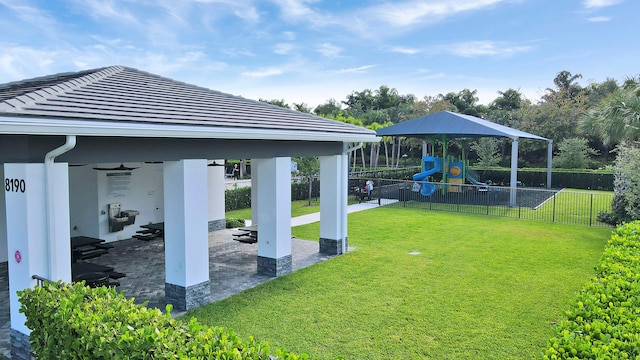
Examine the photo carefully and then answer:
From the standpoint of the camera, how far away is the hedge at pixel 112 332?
393 cm

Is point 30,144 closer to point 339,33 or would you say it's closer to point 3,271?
point 3,271

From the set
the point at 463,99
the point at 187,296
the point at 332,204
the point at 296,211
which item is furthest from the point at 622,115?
the point at 463,99

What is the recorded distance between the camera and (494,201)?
22641mm

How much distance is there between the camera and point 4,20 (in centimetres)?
1438

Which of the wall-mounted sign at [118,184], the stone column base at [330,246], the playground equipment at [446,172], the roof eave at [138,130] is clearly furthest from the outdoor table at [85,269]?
the playground equipment at [446,172]

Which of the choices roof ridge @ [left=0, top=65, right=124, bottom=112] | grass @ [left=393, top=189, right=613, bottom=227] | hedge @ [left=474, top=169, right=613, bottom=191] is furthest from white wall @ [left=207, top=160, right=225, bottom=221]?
hedge @ [left=474, top=169, right=613, bottom=191]

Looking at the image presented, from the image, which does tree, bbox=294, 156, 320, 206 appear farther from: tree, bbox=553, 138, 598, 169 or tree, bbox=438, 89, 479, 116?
tree, bbox=438, 89, 479, 116

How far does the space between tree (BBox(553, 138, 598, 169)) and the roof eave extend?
101 feet

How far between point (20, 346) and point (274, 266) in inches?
196

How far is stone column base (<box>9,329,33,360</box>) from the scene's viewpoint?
6098mm

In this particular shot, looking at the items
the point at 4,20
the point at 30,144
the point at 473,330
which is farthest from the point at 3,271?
the point at 473,330

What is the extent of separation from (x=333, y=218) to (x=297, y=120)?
2.88m

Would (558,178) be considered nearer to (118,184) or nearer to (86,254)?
(118,184)

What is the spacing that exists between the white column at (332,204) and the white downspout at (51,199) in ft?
22.5
